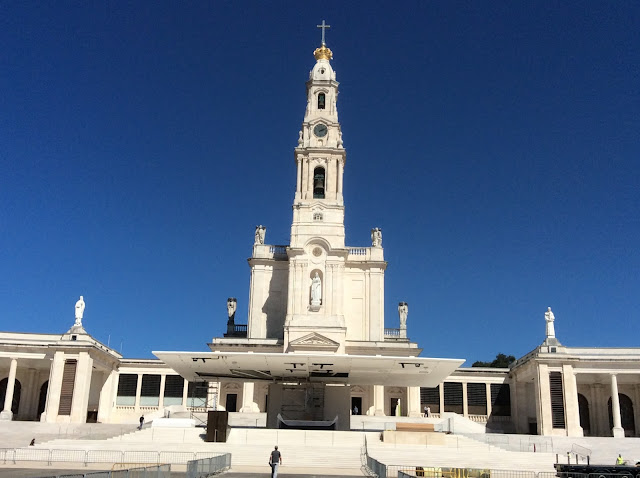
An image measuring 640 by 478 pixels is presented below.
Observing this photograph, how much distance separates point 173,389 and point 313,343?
1584cm

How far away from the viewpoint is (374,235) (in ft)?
202

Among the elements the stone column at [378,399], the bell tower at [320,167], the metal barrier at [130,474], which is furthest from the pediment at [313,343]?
the metal barrier at [130,474]

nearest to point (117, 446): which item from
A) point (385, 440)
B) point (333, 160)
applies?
point (385, 440)

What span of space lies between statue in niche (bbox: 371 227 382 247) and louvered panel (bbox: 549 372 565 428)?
61.9ft

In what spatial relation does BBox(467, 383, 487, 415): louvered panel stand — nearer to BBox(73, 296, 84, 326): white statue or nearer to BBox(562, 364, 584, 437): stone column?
BBox(562, 364, 584, 437): stone column

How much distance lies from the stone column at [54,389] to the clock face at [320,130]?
29.2 meters

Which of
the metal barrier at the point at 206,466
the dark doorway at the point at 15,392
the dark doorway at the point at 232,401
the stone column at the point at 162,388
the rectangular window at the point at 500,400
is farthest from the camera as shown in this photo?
the stone column at the point at 162,388

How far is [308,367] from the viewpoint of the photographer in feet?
132

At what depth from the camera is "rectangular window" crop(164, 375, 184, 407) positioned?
6078 centimetres

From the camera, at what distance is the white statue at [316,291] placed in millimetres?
55562

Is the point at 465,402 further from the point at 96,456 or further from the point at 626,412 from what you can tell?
the point at 96,456

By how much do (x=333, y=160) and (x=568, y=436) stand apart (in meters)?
30.2

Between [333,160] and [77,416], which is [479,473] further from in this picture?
[333,160]

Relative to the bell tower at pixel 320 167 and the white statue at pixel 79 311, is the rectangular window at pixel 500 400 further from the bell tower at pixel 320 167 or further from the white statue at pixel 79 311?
the white statue at pixel 79 311
